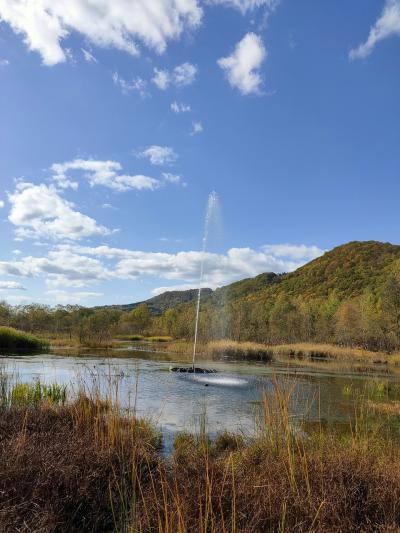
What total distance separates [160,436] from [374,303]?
80456 millimetres

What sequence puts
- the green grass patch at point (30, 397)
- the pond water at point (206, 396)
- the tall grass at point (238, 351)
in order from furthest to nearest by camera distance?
the tall grass at point (238, 351) < the pond water at point (206, 396) < the green grass patch at point (30, 397)

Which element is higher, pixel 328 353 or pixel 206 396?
pixel 328 353

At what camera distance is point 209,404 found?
14.6 m

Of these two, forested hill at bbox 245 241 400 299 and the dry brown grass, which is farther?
forested hill at bbox 245 241 400 299

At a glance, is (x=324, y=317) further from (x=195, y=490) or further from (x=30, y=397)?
(x=195, y=490)

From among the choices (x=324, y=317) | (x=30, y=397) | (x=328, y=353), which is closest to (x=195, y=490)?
(x=30, y=397)

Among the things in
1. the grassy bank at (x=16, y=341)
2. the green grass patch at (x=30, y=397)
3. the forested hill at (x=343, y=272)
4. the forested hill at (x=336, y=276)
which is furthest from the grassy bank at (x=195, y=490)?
the forested hill at (x=343, y=272)

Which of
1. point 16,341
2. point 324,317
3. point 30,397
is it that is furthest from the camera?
point 324,317

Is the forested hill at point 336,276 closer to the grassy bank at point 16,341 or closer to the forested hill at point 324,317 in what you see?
the forested hill at point 324,317

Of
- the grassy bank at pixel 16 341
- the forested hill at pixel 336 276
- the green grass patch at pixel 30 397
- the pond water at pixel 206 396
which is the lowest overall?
the pond water at pixel 206 396

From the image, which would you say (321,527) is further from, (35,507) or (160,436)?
(160,436)

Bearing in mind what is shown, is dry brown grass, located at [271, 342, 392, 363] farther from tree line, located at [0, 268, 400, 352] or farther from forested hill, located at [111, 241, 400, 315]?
forested hill, located at [111, 241, 400, 315]

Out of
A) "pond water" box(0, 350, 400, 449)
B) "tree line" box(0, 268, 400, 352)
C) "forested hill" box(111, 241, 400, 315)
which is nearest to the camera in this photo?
"pond water" box(0, 350, 400, 449)

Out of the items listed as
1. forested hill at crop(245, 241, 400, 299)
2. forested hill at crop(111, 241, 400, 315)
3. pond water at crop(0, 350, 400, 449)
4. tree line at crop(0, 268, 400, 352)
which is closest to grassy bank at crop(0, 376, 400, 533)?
pond water at crop(0, 350, 400, 449)
